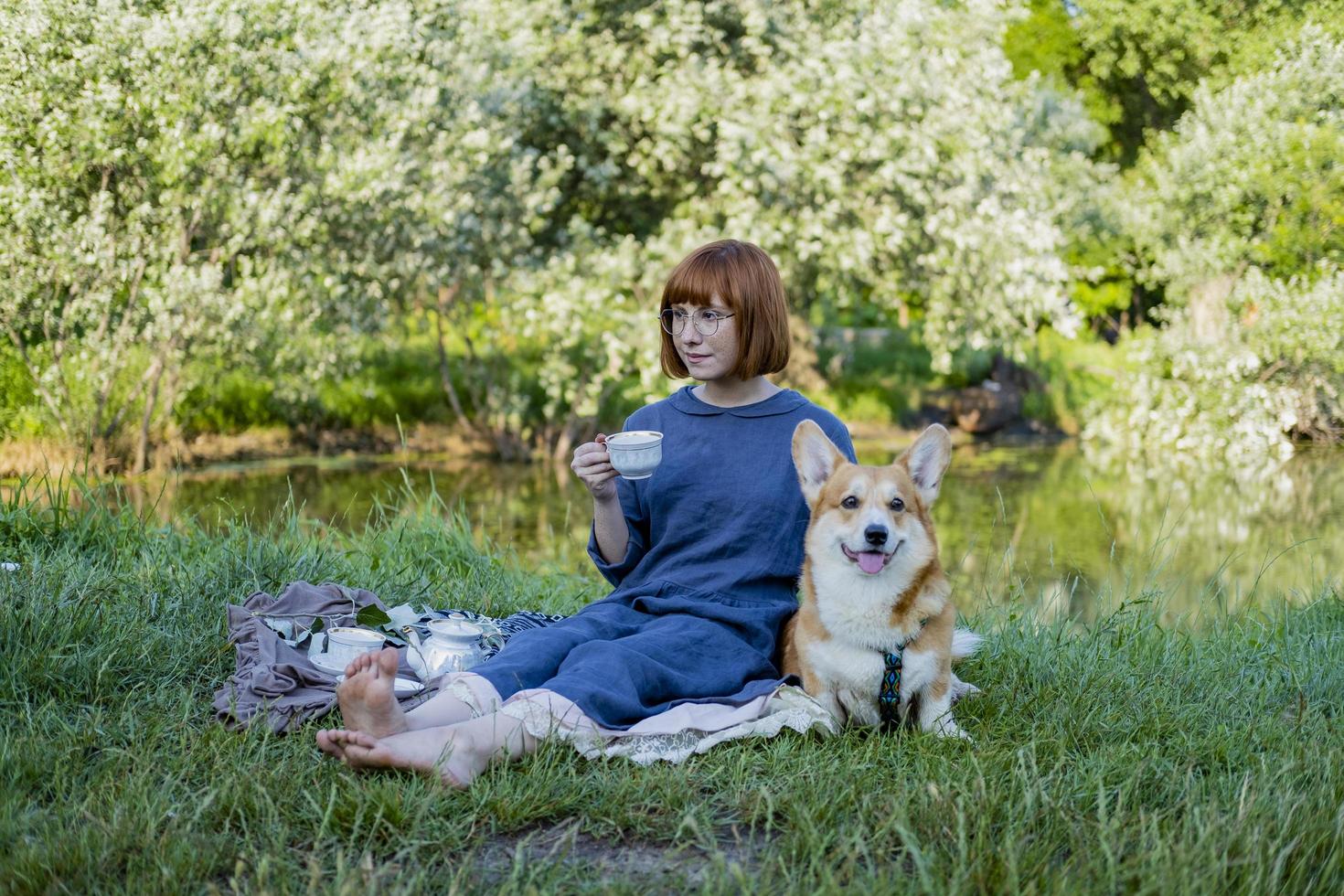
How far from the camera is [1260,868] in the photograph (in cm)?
214

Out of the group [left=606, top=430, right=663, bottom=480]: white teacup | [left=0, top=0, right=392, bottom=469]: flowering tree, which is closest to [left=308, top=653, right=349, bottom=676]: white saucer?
[left=606, top=430, right=663, bottom=480]: white teacup

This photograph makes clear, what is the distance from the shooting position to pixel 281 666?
317 centimetres

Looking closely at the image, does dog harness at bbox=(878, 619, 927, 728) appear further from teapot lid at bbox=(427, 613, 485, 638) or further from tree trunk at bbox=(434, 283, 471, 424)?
tree trunk at bbox=(434, 283, 471, 424)

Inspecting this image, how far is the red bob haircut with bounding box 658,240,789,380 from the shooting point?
3.34 metres

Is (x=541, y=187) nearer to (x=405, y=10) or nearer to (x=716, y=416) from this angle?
(x=405, y=10)

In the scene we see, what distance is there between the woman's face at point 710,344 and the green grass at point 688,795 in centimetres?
109

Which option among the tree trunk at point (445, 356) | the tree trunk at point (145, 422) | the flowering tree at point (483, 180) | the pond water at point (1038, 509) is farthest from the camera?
the tree trunk at point (445, 356)

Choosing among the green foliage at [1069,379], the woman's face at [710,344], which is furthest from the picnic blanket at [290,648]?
the green foliage at [1069,379]

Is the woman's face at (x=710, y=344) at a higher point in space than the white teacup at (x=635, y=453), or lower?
higher

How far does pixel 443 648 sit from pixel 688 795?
1.19 metres

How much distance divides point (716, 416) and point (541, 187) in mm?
8780

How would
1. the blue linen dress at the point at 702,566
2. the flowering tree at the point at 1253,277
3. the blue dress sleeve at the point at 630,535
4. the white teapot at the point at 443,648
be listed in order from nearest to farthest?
1. the blue linen dress at the point at 702,566
2. the white teapot at the point at 443,648
3. the blue dress sleeve at the point at 630,535
4. the flowering tree at the point at 1253,277

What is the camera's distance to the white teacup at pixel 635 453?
9.71ft

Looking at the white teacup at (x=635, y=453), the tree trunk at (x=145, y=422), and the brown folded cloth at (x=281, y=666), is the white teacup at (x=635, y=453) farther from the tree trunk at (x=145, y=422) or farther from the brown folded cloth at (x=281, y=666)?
the tree trunk at (x=145, y=422)
